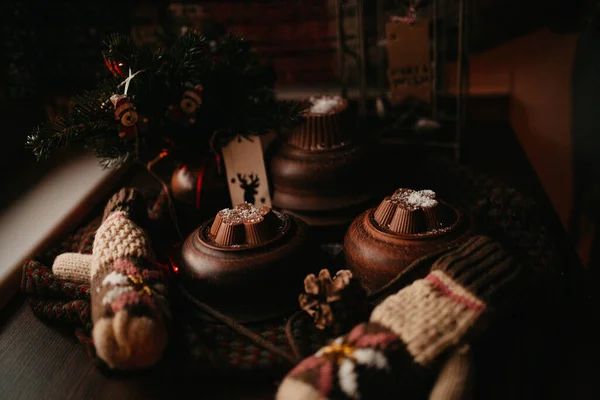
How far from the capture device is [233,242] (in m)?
0.68

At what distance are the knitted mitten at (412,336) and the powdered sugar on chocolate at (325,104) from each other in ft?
1.28

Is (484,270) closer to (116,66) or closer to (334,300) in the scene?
(334,300)

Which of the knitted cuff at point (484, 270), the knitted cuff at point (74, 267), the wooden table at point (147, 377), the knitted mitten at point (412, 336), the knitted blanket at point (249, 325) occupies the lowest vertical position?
the wooden table at point (147, 377)

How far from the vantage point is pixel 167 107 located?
0.86m

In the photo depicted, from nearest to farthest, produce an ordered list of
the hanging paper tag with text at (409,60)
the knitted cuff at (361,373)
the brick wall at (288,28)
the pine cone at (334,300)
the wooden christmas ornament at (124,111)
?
the knitted cuff at (361,373) → the pine cone at (334,300) → the wooden christmas ornament at (124,111) → the hanging paper tag with text at (409,60) → the brick wall at (288,28)

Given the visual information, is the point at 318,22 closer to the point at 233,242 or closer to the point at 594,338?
the point at 233,242

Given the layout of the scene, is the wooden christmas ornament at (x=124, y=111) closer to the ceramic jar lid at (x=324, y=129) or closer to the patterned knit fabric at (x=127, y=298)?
the patterned knit fabric at (x=127, y=298)

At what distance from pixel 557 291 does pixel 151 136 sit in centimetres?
62

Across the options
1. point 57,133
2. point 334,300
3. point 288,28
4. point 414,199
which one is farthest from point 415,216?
point 288,28

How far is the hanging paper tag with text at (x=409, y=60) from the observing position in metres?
1.00

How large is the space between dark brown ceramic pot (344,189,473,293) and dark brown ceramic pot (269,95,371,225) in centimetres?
17

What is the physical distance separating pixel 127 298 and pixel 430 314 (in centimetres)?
32

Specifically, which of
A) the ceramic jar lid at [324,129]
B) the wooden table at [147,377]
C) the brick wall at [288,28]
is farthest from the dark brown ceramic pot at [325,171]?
the brick wall at [288,28]

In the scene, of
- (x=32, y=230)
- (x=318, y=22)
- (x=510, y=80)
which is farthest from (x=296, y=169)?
(x=510, y=80)
